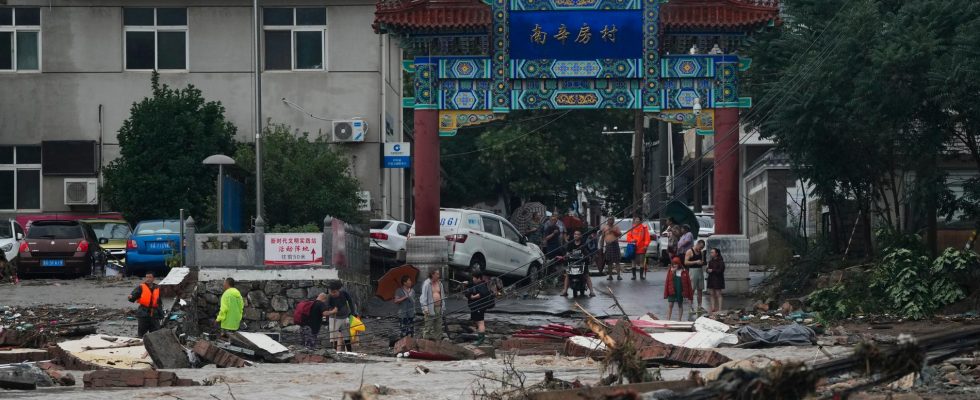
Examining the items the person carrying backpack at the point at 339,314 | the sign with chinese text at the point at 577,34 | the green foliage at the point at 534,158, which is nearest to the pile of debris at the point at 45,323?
the person carrying backpack at the point at 339,314

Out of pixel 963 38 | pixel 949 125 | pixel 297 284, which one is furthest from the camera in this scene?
pixel 297 284

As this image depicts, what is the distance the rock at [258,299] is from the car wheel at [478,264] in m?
5.75

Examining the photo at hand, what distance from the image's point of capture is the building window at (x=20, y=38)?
130 feet

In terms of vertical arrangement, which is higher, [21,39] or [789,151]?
[21,39]

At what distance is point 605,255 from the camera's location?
35.3 meters

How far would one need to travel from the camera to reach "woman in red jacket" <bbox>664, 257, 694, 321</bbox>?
88.5 feet

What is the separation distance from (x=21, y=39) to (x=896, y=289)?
2422cm

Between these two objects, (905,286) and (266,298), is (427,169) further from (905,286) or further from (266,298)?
(905,286)

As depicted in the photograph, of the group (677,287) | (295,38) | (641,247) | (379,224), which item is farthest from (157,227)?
(677,287)

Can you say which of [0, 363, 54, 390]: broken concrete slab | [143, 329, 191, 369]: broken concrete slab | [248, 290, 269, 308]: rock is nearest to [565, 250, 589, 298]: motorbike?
[248, 290, 269, 308]: rock

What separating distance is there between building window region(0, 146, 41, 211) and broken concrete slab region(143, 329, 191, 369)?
780 inches

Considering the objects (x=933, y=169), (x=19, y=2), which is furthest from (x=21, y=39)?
(x=933, y=169)

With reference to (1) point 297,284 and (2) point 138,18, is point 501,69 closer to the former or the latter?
(1) point 297,284

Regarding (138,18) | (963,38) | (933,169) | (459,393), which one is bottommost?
(459,393)
